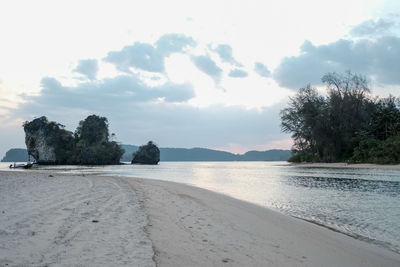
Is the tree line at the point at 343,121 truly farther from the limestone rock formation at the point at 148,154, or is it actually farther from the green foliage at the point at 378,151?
the limestone rock formation at the point at 148,154

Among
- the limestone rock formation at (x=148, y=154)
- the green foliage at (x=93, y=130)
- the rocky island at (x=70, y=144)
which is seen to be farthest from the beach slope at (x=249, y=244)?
the limestone rock formation at (x=148, y=154)

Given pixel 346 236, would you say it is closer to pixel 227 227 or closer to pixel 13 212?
pixel 227 227

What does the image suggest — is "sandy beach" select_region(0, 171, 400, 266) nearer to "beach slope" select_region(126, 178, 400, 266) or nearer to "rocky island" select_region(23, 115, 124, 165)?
"beach slope" select_region(126, 178, 400, 266)

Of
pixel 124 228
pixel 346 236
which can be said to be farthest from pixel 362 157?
pixel 124 228

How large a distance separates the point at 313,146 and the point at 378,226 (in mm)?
75232

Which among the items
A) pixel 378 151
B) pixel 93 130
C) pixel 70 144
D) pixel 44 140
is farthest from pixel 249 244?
pixel 93 130

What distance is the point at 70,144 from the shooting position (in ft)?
437

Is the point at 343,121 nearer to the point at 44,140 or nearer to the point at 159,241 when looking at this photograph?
the point at 159,241

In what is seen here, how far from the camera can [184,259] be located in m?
5.11

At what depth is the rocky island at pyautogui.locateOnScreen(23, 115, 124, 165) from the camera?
415 feet

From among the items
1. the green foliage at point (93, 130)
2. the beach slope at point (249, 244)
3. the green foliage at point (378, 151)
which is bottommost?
the beach slope at point (249, 244)

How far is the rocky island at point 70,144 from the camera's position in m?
127

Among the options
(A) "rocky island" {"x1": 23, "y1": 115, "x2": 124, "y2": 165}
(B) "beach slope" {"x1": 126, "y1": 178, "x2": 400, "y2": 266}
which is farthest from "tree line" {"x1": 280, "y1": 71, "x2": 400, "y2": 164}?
(A) "rocky island" {"x1": 23, "y1": 115, "x2": 124, "y2": 165}

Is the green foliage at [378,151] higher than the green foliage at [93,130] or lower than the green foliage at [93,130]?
lower
